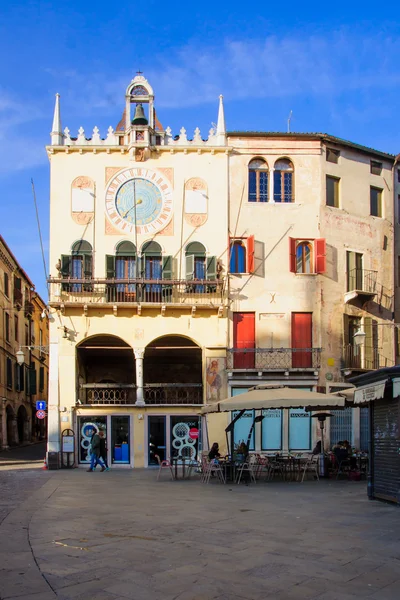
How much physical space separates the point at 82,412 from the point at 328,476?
11279 mm

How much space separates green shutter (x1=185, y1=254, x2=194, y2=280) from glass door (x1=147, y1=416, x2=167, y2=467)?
20.4ft

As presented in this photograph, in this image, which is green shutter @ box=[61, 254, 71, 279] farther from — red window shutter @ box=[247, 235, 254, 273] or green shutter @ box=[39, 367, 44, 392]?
green shutter @ box=[39, 367, 44, 392]

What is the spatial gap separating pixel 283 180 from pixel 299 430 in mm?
11125

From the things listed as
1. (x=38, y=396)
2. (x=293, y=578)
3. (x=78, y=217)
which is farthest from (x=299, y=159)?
(x=38, y=396)

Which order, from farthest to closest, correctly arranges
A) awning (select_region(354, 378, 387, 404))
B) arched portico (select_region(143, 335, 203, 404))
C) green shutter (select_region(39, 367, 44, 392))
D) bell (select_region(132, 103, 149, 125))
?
green shutter (select_region(39, 367, 44, 392)) → bell (select_region(132, 103, 149, 125)) → arched portico (select_region(143, 335, 203, 404)) → awning (select_region(354, 378, 387, 404))

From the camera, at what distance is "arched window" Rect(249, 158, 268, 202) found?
31.3m

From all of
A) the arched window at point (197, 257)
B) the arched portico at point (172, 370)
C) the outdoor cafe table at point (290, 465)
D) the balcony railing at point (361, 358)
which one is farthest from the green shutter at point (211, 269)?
the outdoor cafe table at point (290, 465)

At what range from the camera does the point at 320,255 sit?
100 ft

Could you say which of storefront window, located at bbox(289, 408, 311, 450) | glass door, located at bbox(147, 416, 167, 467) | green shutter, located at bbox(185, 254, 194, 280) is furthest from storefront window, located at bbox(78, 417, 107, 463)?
storefront window, located at bbox(289, 408, 311, 450)

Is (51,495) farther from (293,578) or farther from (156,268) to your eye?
(156,268)

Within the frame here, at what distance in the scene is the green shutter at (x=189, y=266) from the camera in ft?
99.2

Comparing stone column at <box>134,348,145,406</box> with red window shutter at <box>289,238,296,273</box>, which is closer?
stone column at <box>134,348,145,406</box>

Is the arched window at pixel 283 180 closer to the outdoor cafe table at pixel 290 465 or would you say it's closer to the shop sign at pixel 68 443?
the outdoor cafe table at pixel 290 465

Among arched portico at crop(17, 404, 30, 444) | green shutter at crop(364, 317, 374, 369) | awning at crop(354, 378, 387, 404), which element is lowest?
arched portico at crop(17, 404, 30, 444)
